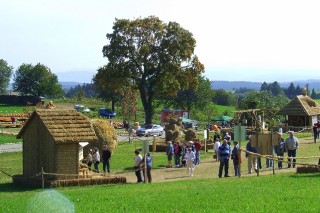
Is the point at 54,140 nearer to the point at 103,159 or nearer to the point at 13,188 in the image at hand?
the point at 13,188

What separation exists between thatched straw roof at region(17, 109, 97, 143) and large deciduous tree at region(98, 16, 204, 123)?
3698 cm

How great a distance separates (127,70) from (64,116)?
1482 inches

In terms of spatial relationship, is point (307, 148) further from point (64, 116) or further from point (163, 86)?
point (163, 86)

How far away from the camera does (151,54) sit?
2638 inches

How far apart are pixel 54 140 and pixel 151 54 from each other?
40.7 meters

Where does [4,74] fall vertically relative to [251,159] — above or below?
above

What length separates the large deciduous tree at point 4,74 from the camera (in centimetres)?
13775

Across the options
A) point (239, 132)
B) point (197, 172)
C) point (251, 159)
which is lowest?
point (197, 172)

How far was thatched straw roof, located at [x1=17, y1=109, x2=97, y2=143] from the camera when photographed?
27516mm

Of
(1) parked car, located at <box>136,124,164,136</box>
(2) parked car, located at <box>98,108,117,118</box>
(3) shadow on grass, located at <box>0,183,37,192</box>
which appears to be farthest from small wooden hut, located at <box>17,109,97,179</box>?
(2) parked car, located at <box>98,108,117,118</box>

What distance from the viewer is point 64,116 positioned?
28828 mm

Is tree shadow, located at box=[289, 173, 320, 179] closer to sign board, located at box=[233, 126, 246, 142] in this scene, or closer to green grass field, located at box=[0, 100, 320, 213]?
green grass field, located at box=[0, 100, 320, 213]

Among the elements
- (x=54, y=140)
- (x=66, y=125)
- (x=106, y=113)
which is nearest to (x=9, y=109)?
(x=106, y=113)

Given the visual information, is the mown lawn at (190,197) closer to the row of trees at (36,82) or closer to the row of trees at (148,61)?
the row of trees at (148,61)
